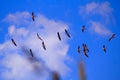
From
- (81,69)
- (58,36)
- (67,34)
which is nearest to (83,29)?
(67,34)

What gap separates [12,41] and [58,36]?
30.5 feet

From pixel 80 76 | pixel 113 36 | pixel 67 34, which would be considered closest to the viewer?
pixel 80 76

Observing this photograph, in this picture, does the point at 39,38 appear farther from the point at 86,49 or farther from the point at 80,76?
the point at 80,76

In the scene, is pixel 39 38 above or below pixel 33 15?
below

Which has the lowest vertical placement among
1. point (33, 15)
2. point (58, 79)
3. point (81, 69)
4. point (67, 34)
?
point (58, 79)

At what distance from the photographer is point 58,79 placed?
7.55 meters

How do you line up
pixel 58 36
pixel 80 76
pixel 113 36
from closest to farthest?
1. pixel 80 76
2. pixel 58 36
3. pixel 113 36

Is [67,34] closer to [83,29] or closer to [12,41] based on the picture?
[83,29]

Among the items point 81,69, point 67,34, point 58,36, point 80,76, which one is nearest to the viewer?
point 80,76

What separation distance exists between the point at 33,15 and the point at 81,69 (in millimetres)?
30268

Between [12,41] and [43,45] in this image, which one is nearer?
[43,45]

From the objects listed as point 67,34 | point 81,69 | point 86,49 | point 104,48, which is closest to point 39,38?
point 67,34

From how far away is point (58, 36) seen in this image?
33.6m

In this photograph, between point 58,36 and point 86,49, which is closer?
point 58,36
